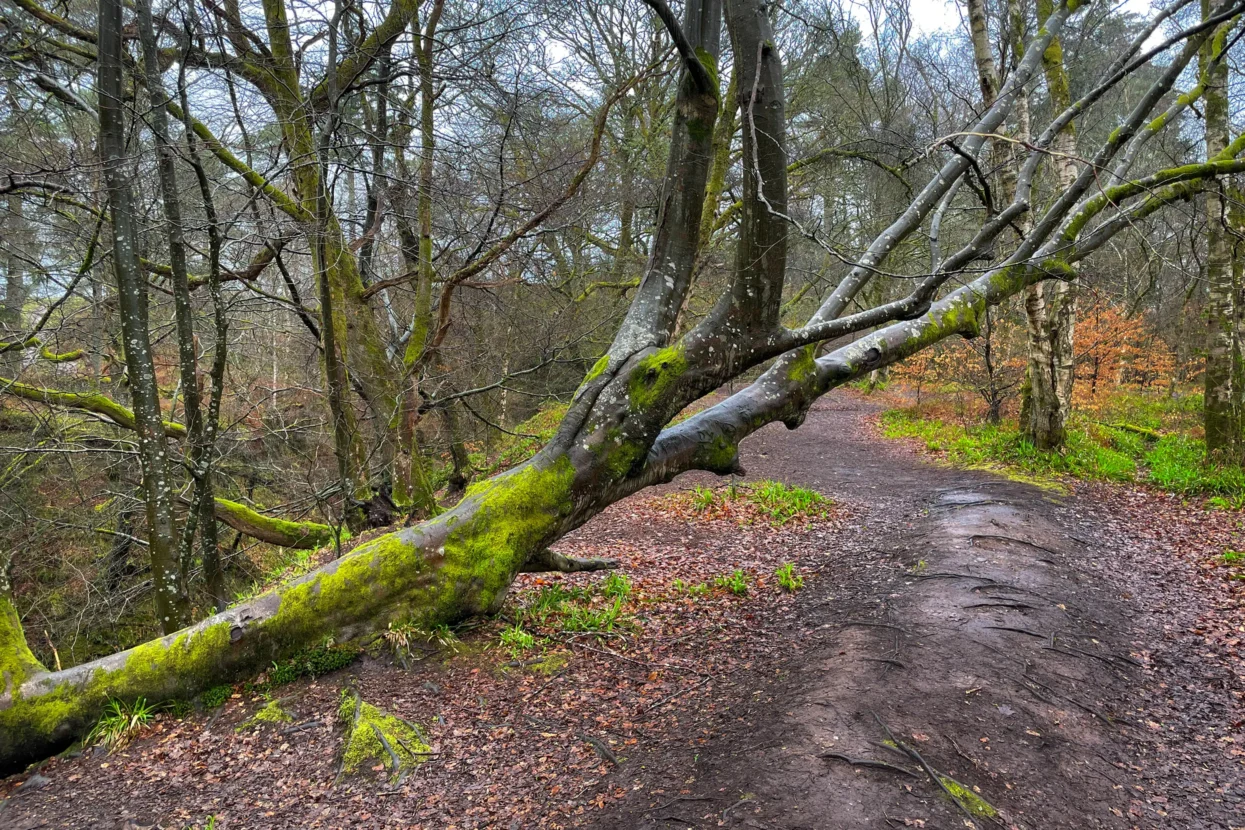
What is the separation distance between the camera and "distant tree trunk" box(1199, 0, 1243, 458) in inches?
329

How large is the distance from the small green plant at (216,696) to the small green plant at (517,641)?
1.78m

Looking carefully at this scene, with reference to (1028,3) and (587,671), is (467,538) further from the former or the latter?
(1028,3)

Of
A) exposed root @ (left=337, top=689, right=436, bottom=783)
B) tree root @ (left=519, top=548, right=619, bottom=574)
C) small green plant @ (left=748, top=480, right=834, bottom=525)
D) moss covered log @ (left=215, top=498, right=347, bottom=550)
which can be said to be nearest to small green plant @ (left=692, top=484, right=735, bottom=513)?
small green plant @ (left=748, top=480, right=834, bottom=525)

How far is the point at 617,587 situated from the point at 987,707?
3000mm

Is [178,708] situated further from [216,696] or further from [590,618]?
[590,618]

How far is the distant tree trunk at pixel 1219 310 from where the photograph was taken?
27.4 feet

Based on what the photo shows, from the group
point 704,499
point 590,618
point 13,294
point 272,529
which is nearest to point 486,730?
point 590,618

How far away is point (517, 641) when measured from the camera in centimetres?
467

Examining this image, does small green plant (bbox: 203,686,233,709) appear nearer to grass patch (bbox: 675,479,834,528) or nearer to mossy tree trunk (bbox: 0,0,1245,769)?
mossy tree trunk (bbox: 0,0,1245,769)

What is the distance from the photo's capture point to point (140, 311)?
4.66 metres

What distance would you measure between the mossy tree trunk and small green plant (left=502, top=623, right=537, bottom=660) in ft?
0.74

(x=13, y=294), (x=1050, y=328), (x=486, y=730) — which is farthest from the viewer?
(x=1050, y=328)

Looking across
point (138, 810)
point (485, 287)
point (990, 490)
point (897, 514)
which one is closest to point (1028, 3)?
point (990, 490)

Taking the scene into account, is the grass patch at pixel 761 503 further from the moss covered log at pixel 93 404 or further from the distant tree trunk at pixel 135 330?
the moss covered log at pixel 93 404
